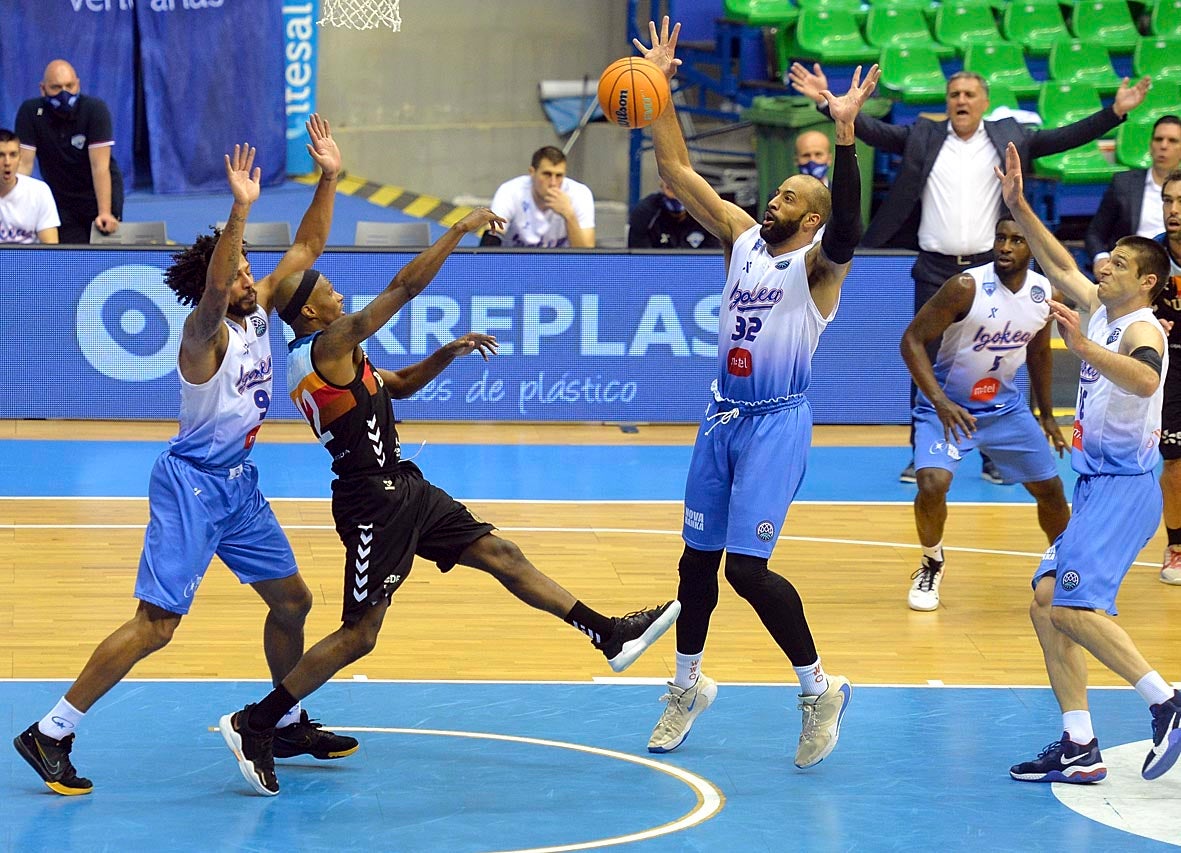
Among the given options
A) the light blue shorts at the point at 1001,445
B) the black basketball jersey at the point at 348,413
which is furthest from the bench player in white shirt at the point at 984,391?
the black basketball jersey at the point at 348,413

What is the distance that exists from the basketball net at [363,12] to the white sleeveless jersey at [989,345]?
776 centimetres

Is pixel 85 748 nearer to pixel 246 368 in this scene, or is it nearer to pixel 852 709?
pixel 246 368

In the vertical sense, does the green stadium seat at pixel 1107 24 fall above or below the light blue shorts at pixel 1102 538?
above

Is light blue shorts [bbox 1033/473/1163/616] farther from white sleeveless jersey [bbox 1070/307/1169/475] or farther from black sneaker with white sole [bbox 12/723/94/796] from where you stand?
black sneaker with white sole [bbox 12/723/94/796]

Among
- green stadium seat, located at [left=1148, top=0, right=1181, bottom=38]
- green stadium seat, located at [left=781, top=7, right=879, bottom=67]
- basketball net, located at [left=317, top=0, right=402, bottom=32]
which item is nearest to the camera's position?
basketball net, located at [left=317, top=0, right=402, bottom=32]

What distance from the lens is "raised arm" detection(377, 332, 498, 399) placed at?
22.3 feet

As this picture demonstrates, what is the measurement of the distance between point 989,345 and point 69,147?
8010mm

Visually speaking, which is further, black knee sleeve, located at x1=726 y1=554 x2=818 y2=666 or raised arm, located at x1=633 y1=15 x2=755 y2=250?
raised arm, located at x1=633 y1=15 x2=755 y2=250

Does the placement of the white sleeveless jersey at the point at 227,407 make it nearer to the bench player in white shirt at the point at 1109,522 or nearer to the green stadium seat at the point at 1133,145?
the bench player in white shirt at the point at 1109,522

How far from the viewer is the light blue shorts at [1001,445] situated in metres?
8.89

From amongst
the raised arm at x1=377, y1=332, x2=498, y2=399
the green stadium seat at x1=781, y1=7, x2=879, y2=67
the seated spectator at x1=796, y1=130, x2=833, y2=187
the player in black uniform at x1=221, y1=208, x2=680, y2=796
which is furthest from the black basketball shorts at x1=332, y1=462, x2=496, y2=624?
the green stadium seat at x1=781, y1=7, x2=879, y2=67

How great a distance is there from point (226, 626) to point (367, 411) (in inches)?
101

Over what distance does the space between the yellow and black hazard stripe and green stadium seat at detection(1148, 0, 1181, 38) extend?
743cm

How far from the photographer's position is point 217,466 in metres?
6.33
